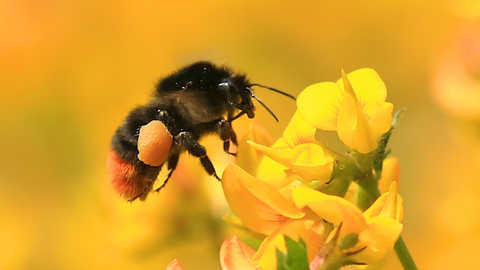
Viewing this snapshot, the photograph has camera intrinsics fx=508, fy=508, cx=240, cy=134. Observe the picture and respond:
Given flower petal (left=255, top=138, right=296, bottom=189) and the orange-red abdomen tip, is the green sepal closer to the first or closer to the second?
flower petal (left=255, top=138, right=296, bottom=189)

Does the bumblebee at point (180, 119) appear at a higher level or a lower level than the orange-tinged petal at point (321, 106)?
lower

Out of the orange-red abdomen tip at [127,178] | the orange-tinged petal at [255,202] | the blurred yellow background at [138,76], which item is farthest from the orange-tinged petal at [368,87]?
the blurred yellow background at [138,76]

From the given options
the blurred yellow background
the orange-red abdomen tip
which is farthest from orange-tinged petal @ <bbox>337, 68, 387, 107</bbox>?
the blurred yellow background

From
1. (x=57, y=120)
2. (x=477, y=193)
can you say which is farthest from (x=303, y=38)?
(x=477, y=193)

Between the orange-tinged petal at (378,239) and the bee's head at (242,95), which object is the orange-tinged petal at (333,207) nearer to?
the orange-tinged petal at (378,239)

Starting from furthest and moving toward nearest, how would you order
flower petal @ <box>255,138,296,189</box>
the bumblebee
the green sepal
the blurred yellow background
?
the blurred yellow background → the bumblebee → flower petal @ <box>255,138,296,189</box> → the green sepal

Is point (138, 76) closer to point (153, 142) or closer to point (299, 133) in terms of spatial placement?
point (153, 142)
